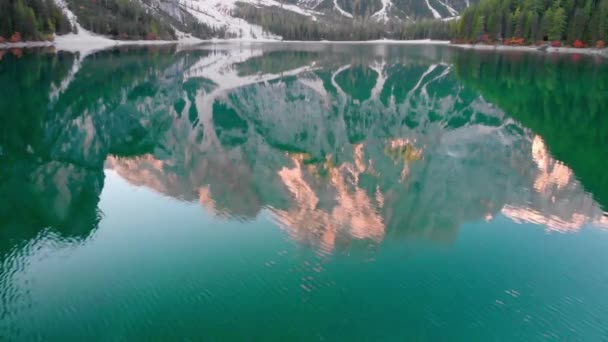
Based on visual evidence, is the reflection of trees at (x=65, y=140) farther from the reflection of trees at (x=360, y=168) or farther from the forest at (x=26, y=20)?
the forest at (x=26, y=20)

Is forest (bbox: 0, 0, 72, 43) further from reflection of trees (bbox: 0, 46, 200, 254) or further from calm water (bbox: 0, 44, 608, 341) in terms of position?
calm water (bbox: 0, 44, 608, 341)

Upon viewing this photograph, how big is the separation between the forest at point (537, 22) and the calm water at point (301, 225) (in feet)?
273

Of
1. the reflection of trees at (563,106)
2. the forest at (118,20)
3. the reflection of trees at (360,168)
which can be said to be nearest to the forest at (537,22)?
the reflection of trees at (563,106)

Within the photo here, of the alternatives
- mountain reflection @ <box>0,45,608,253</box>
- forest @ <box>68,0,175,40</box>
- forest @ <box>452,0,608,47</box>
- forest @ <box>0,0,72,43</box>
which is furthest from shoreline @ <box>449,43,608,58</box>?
forest @ <box>0,0,72,43</box>

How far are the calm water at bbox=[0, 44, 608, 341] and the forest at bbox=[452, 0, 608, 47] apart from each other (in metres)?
83.1

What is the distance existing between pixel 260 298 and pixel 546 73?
60.4 meters

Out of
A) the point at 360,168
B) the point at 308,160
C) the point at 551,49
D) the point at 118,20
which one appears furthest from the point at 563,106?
the point at 118,20

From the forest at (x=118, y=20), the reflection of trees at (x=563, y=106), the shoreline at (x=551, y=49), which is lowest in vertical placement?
the reflection of trees at (x=563, y=106)

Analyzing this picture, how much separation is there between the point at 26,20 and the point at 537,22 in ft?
383

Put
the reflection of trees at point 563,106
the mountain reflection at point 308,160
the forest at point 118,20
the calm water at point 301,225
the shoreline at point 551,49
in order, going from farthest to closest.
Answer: the forest at point 118,20 < the shoreline at point 551,49 < the reflection of trees at point 563,106 < the mountain reflection at point 308,160 < the calm water at point 301,225

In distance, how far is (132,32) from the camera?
164 meters

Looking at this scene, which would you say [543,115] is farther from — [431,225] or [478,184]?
[431,225]

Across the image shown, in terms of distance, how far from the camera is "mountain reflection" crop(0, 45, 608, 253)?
15797mm

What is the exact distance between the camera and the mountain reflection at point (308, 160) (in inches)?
622
